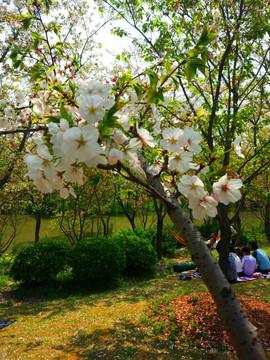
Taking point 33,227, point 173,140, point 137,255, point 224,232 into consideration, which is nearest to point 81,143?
point 173,140

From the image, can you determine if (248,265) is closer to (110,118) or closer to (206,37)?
(206,37)

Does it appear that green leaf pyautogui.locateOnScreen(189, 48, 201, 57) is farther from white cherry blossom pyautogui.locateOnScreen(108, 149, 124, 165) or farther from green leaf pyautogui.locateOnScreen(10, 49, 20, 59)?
green leaf pyautogui.locateOnScreen(10, 49, 20, 59)

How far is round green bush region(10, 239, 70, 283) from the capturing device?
6.46m

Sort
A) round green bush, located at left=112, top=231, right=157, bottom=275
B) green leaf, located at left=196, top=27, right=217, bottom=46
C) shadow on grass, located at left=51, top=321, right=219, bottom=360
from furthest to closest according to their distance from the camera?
round green bush, located at left=112, top=231, right=157, bottom=275, shadow on grass, located at left=51, top=321, right=219, bottom=360, green leaf, located at left=196, top=27, right=217, bottom=46

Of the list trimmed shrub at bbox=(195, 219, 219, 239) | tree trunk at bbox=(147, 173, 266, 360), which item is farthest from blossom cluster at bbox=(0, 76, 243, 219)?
trimmed shrub at bbox=(195, 219, 219, 239)

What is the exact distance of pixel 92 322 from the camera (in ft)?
14.2

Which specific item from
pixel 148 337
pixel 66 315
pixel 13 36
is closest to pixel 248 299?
pixel 148 337

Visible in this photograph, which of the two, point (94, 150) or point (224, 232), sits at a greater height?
point (94, 150)

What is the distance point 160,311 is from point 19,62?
3635 millimetres

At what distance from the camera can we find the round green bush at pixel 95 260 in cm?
655

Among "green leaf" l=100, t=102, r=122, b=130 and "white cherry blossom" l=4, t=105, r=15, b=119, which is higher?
"white cherry blossom" l=4, t=105, r=15, b=119

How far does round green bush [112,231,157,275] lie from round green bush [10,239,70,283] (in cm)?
165

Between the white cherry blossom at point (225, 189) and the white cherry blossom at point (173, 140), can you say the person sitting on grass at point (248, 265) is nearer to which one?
the white cherry blossom at point (225, 189)

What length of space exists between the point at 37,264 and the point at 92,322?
271 centimetres
